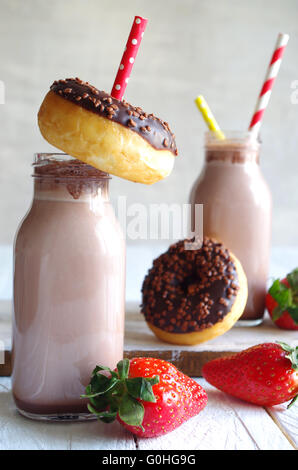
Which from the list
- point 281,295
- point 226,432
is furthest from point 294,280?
point 226,432

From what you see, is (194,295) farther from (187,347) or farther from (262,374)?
(262,374)

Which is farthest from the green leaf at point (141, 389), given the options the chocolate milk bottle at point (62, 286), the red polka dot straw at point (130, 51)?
the red polka dot straw at point (130, 51)

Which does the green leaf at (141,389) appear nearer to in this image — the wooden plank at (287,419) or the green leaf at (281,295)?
the wooden plank at (287,419)

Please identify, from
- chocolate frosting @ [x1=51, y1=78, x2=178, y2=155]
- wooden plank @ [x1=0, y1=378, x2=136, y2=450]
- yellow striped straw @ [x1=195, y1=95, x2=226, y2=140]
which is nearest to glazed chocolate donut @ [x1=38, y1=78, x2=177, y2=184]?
chocolate frosting @ [x1=51, y1=78, x2=178, y2=155]

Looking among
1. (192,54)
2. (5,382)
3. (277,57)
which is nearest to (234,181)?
(277,57)

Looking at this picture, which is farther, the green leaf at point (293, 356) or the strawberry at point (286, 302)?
the strawberry at point (286, 302)

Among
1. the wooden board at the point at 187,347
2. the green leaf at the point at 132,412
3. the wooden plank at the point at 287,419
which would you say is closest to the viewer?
the green leaf at the point at 132,412

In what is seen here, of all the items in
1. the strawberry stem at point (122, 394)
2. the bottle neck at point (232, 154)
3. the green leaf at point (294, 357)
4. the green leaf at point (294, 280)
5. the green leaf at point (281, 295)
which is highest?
the bottle neck at point (232, 154)

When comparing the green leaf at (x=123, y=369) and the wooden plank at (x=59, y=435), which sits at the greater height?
the green leaf at (x=123, y=369)
